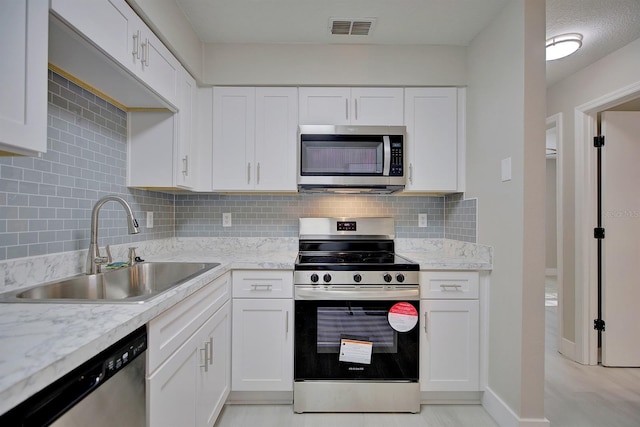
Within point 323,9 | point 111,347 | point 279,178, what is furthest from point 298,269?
point 323,9

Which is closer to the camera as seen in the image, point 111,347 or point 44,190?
point 111,347

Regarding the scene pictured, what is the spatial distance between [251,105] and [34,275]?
1.59 m

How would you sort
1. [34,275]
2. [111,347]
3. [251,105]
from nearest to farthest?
[111,347], [34,275], [251,105]

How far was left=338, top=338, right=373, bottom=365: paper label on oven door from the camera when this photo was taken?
1.97m

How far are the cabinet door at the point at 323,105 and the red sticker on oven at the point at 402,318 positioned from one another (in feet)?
4.34

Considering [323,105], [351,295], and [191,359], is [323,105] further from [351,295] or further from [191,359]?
[191,359]

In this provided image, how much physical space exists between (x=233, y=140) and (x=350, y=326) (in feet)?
4.93

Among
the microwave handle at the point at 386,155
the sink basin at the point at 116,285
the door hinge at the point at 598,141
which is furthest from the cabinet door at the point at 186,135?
the door hinge at the point at 598,141

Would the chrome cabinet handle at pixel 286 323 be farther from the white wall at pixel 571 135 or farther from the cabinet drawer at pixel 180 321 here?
the white wall at pixel 571 135

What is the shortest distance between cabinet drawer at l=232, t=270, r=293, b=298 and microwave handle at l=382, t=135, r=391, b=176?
Result: 95cm

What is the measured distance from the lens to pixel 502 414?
1.85 meters

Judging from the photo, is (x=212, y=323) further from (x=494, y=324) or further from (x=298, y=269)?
(x=494, y=324)

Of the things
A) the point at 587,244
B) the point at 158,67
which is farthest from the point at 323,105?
the point at 587,244

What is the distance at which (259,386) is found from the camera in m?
2.02
